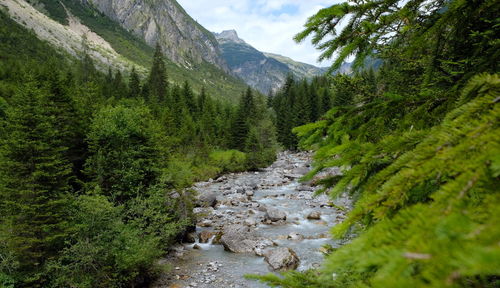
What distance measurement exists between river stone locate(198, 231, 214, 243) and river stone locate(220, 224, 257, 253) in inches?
37.5

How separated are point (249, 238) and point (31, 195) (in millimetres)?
10463

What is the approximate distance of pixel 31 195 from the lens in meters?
10.5

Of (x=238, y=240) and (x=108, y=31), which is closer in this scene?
(x=238, y=240)

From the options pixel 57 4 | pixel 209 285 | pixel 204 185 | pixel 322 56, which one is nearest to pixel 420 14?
pixel 322 56

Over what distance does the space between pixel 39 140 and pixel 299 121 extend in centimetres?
4972

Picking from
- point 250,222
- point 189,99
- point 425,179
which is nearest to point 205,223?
point 250,222

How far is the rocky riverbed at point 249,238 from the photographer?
A: 1264 centimetres

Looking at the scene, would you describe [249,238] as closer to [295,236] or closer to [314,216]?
[295,236]

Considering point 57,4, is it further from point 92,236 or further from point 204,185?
point 92,236

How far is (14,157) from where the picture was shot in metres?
10.7

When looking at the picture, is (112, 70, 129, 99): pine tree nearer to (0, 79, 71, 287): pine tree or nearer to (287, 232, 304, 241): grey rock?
(0, 79, 71, 287): pine tree

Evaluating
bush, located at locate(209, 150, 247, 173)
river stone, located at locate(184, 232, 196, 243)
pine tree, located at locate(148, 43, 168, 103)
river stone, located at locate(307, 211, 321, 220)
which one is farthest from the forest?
pine tree, located at locate(148, 43, 168, 103)

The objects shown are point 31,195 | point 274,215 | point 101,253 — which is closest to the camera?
point 31,195

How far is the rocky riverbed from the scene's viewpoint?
→ 41.5 feet
